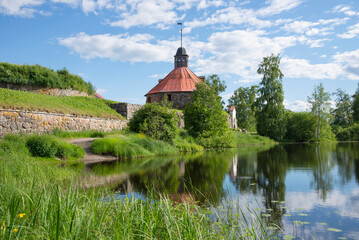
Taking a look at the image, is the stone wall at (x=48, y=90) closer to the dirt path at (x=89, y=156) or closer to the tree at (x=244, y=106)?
the dirt path at (x=89, y=156)

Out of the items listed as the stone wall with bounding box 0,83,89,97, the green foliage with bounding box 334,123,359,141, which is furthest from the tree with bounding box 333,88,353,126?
the stone wall with bounding box 0,83,89,97

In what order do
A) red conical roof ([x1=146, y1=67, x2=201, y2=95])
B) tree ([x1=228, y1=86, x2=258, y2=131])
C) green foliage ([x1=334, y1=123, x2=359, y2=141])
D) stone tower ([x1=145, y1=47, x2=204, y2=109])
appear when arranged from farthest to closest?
tree ([x1=228, y1=86, x2=258, y2=131]) → green foliage ([x1=334, y1=123, x2=359, y2=141]) → red conical roof ([x1=146, y1=67, x2=201, y2=95]) → stone tower ([x1=145, y1=47, x2=204, y2=109])

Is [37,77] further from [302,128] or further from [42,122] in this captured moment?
[302,128]

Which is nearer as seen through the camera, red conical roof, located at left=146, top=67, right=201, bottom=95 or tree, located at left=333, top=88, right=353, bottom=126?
red conical roof, located at left=146, top=67, right=201, bottom=95

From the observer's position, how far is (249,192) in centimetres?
746

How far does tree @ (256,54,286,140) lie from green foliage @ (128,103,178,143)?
994 inches

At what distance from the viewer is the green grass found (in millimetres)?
16094

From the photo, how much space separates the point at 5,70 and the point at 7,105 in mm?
6279

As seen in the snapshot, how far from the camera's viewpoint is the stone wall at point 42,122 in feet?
49.1

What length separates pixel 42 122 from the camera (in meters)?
17.0

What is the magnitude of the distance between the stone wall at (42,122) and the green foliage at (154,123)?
2910mm

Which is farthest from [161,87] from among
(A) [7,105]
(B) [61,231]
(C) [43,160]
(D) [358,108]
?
(B) [61,231]

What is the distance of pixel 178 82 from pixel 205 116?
1713 cm

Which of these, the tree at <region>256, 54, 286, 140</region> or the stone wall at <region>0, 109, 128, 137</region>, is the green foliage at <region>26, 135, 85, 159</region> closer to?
the stone wall at <region>0, 109, 128, 137</region>
